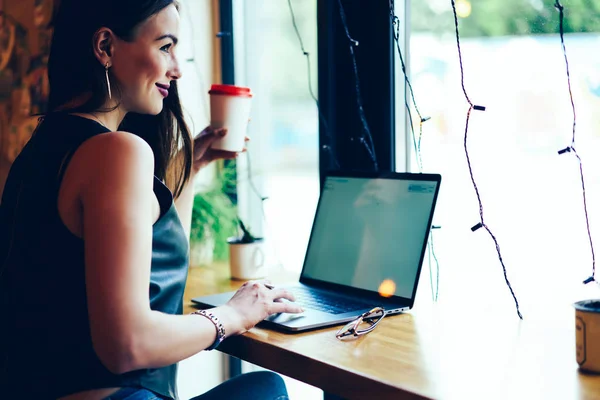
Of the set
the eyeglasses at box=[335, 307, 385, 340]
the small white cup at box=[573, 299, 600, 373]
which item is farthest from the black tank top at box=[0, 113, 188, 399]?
the small white cup at box=[573, 299, 600, 373]

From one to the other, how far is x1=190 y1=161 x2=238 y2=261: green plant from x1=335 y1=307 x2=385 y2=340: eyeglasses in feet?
2.74

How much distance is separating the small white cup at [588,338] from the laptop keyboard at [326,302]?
0.45 meters

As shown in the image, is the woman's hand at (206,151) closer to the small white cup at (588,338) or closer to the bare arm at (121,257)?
the bare arm at (121,257)

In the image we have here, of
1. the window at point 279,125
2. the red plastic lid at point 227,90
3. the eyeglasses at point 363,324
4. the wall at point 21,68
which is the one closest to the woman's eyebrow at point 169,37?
the red plastic lid at point 227,90

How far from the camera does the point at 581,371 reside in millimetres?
949

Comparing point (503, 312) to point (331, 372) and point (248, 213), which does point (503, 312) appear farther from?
point (248, 213)

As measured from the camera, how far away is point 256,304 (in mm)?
1179

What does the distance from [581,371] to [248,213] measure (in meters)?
1.45

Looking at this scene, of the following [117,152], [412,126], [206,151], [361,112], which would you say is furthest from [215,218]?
[117,152]

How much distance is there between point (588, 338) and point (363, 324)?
16.0 inches

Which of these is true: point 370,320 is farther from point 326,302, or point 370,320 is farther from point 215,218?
point 215,218

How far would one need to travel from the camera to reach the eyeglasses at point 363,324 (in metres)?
1.15

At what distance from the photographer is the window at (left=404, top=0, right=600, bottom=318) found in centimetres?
135

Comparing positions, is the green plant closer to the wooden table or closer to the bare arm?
the wooden table
